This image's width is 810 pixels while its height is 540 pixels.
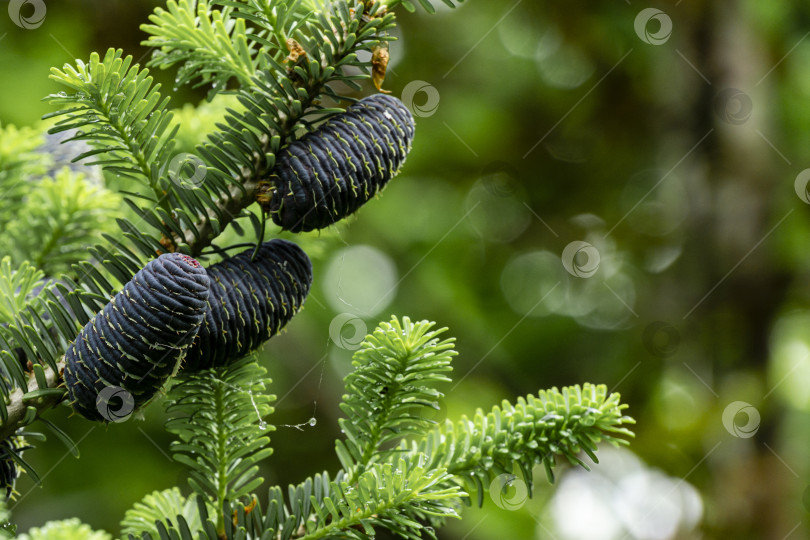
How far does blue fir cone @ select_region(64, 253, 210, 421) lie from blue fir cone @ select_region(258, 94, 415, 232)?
3.6 inches

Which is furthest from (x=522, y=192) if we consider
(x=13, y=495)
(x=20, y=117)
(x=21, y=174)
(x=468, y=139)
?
(x=13, y=495)

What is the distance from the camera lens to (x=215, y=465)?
1.77 ft

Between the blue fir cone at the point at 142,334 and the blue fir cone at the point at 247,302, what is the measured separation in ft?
0.11

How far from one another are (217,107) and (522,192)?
5.04 ft

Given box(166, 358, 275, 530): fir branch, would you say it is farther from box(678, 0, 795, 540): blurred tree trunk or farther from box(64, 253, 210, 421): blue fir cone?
box(678, 0, 795, 540): blurred tree trunk

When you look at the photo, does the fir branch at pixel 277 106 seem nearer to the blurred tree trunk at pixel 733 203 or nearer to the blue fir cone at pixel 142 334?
the blue fir cone at pixel 142 334

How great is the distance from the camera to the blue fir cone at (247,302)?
1.50 ft

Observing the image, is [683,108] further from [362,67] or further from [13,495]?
[13,495]

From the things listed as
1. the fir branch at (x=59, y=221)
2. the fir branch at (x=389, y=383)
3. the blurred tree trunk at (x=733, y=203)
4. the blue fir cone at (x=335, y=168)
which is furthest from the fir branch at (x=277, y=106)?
the blurred tree trunk at (x=733, y=203)

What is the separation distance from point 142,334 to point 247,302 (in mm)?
77

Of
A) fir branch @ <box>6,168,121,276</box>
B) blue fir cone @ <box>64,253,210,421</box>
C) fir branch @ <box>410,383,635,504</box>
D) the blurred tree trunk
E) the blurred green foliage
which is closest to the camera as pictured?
blue fir cone @ <box>64,253,210,421</box>

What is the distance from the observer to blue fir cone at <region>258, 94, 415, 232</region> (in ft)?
1.57

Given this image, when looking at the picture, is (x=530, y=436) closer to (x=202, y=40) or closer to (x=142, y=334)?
(x=142, y=334)

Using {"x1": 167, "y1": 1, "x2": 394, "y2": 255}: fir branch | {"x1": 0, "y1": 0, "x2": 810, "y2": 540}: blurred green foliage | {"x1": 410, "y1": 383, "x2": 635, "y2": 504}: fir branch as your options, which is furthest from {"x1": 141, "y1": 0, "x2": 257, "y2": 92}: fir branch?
{"x1": 0, "y1": 0, "x2": 810, "y2": 540}: blurred green foliage
